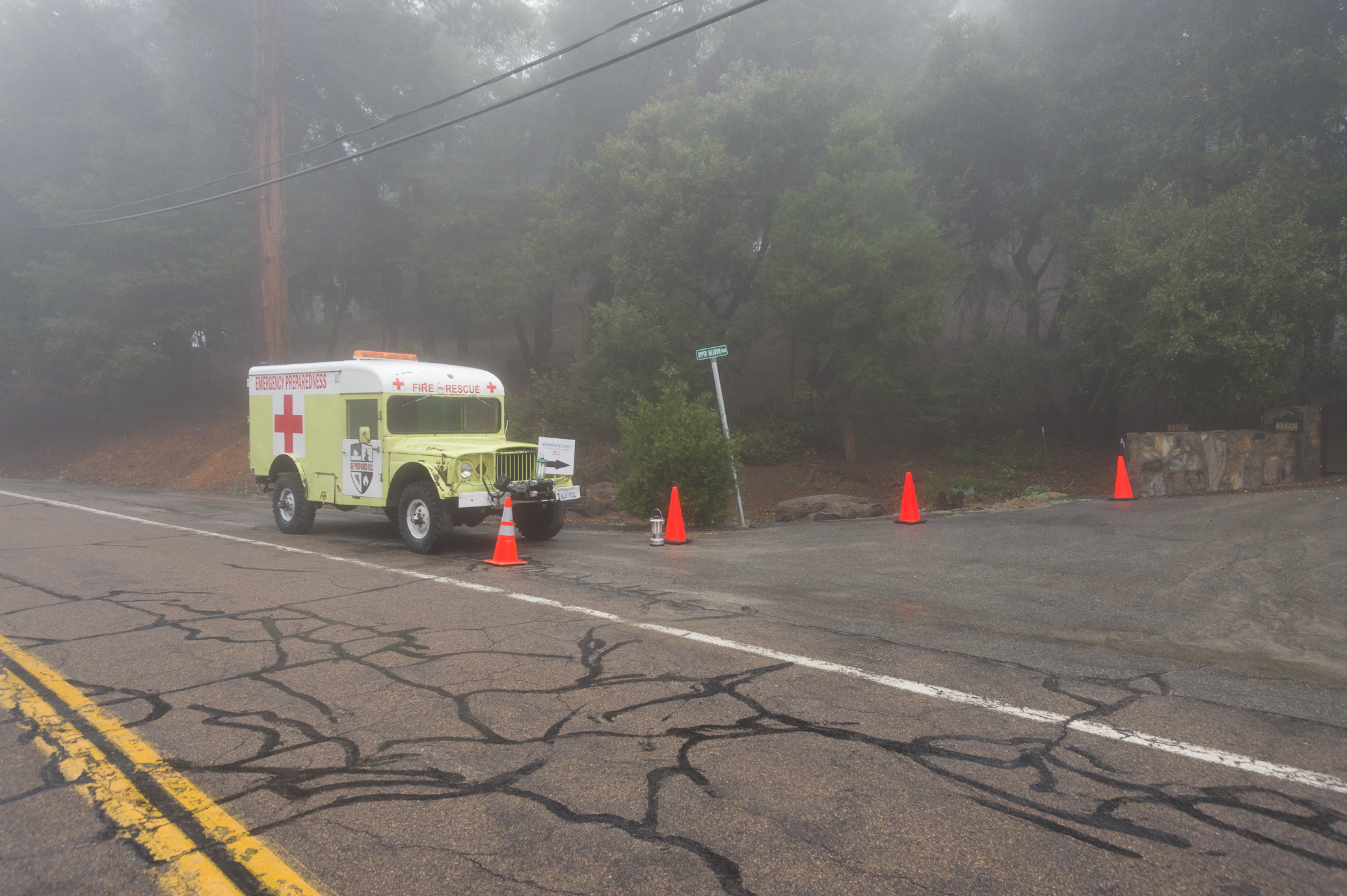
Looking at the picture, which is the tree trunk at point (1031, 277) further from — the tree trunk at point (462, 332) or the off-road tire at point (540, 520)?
the tree trunk at point (462, 332)

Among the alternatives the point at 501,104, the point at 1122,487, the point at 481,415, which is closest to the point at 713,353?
the point at 481,415

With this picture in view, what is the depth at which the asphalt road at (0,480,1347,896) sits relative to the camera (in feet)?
9.37

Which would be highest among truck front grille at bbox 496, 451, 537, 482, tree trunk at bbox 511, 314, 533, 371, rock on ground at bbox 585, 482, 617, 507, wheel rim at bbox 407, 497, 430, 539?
tree trunk at bbox 511, 314, 533, 371

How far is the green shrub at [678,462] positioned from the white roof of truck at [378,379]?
2552 mm

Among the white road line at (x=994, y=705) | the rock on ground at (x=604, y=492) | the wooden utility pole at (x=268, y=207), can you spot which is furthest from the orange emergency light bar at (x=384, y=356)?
the wooden utility pole at (x=268, y=207)

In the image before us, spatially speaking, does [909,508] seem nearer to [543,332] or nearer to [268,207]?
[268,207]

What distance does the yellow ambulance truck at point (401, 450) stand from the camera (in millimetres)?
10312

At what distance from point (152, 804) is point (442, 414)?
848cm

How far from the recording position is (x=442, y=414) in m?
11.5

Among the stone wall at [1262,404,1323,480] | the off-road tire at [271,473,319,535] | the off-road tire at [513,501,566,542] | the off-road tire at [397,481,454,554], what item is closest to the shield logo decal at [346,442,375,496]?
the off-road tire at [397,481,454,554]

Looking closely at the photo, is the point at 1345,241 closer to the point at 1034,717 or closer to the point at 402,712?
the point at 1034,717

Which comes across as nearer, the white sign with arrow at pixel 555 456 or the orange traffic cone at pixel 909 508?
the white sign with arrow at pixel 555 456

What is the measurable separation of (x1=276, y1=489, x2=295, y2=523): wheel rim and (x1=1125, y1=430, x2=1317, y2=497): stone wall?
551 inches

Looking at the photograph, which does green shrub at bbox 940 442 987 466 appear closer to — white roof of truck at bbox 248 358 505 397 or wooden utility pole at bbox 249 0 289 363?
white roof of truck at bbox 248 358 505 397
